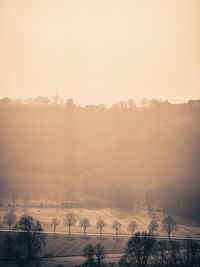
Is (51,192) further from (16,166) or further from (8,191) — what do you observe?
(16,166)

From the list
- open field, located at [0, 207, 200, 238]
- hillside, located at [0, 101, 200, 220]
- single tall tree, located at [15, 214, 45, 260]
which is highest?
hillside, located at [0, 101, 200, 220]

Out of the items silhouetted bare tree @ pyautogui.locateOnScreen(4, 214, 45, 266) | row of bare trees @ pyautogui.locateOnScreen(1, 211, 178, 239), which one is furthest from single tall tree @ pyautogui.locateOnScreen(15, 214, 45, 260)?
row of bare trees @ pyautogui.locateOnScreen(1, 211, 178, 239)

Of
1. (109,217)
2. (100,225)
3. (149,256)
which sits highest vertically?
(109,217)

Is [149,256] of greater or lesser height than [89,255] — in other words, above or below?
below

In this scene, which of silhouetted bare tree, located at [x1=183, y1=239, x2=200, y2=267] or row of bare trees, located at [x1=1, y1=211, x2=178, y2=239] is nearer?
silhouetted bare tree, located at [x1=183, y1=239, x2=200, y2=267]

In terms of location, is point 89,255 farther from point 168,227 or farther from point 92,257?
point 168,227

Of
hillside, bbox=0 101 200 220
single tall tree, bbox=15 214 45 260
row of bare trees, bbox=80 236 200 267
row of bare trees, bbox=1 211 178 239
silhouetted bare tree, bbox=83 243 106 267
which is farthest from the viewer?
hillside, bbox=0 101 200 220

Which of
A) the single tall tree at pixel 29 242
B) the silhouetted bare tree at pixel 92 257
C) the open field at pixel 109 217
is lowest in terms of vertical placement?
the silhouetted bare tree at pixel 92 257

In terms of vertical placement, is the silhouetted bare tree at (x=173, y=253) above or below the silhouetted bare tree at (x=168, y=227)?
below

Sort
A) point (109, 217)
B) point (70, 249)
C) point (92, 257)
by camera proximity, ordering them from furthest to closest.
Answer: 1. point (109, 217)
2. point (70, 249)
3. point (92, 257)

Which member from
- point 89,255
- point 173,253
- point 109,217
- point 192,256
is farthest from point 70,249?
point 109,217

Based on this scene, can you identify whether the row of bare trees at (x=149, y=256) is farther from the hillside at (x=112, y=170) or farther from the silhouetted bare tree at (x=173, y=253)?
the hillside at (x=112, y=170)

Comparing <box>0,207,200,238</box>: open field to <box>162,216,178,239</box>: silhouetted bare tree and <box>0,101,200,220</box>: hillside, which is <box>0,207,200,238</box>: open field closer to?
<box>162,216,178,239</box>: silhouetted bare tree

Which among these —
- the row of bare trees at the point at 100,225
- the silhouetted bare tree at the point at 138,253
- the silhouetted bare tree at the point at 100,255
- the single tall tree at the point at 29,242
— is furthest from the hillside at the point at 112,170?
the silhouetted bare tree at the point at 138,253
